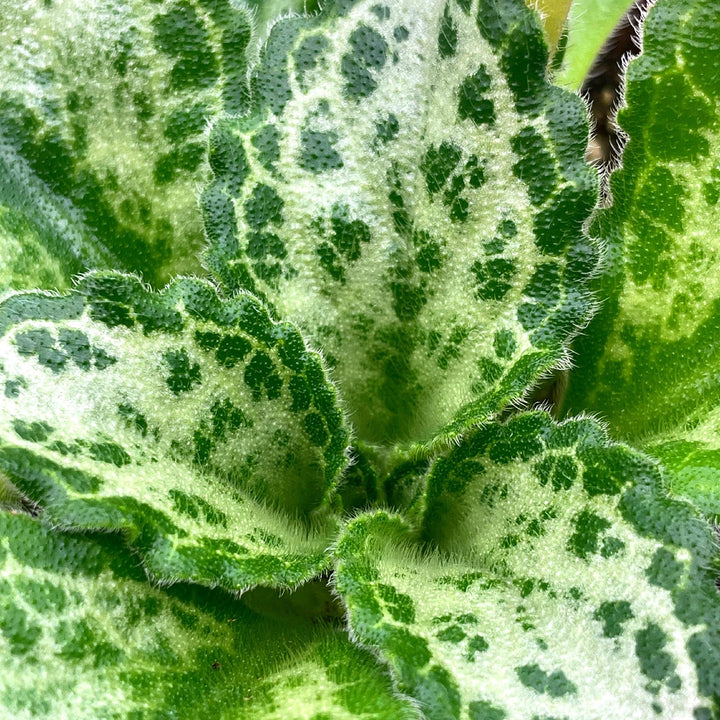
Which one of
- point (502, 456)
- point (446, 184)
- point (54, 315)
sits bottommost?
point (502, 456)

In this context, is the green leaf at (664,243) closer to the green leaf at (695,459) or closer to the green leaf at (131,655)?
the green leaf at (695,459)

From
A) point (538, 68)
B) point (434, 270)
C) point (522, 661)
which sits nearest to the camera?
point (522, 661)

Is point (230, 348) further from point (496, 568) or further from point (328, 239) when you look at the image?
point (496, 568)

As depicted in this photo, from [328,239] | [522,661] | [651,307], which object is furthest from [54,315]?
[651,307]

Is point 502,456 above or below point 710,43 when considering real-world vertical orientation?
below

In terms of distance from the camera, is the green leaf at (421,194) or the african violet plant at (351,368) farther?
the green leaf at (421,194)

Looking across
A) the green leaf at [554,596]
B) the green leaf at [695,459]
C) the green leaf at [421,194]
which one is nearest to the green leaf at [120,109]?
the green leaf at [421,194]

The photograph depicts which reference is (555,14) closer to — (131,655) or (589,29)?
(589,29)
